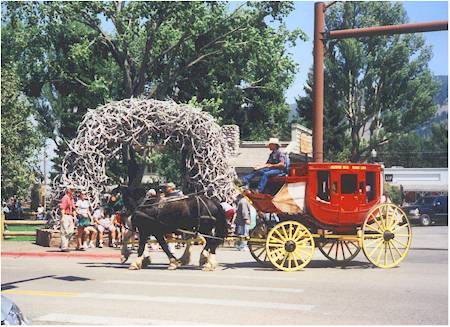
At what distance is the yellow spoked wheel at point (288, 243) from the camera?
14.4m

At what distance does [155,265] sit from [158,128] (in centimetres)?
541

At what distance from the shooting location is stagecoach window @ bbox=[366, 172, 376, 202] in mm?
15008

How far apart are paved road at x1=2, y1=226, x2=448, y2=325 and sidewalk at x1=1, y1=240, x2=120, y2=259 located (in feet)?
6.78

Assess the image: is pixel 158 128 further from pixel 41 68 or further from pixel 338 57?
pixel 338 57

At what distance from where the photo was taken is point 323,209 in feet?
48.2

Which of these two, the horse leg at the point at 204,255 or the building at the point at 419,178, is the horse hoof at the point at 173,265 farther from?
the building at the point at 419,178

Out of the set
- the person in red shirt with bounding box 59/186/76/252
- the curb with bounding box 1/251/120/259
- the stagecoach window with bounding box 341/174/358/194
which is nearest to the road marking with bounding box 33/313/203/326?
the stagecoach window with bounding box 341/174/358/194

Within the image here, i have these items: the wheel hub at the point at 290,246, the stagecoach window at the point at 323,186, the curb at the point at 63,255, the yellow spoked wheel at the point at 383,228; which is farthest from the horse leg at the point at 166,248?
the yellow spoked wheel at the point at 383,228

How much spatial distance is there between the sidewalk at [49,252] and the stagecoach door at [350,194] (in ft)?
21.7

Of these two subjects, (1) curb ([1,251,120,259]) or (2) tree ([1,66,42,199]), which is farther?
(2) tree ([1,66,42,199])

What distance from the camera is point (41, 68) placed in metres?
36.5


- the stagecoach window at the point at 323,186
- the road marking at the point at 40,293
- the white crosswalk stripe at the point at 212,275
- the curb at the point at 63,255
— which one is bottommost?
the road marking at the point at 40,293

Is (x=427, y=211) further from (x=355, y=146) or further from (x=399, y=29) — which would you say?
(x=399, y=29)

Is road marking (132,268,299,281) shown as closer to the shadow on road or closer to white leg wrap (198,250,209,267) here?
white leg wrap (198,250,209,267)
